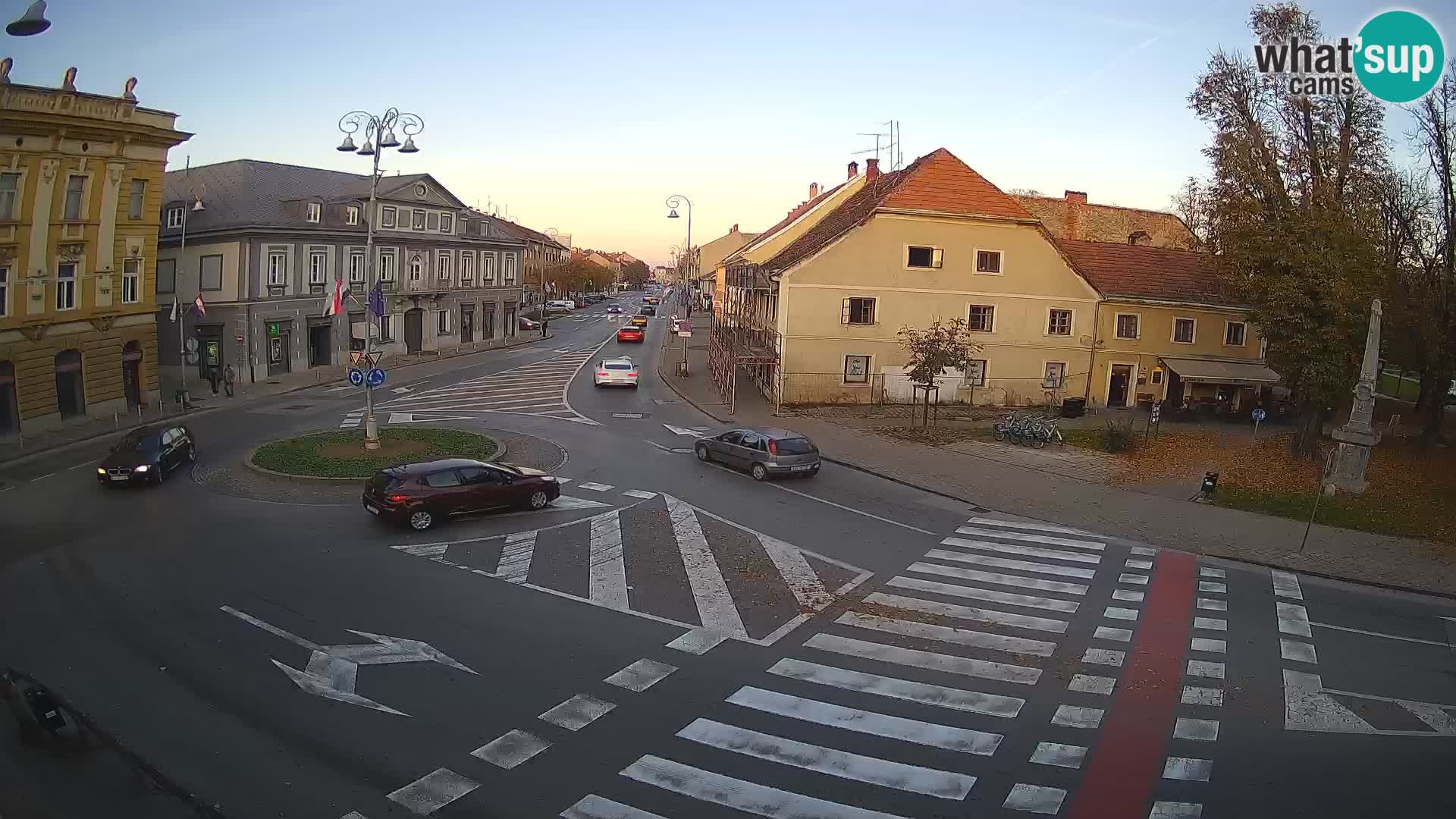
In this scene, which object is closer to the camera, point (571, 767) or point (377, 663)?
point (571, 767)

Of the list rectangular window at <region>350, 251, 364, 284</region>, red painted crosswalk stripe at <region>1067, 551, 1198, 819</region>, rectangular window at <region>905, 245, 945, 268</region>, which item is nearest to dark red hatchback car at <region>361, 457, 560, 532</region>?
red painted crosswalk stripe at <region>1067, 551, 1198, 819</region>

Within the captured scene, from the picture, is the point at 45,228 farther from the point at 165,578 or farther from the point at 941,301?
the point at 941,301

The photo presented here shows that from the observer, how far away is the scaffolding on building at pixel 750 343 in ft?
125

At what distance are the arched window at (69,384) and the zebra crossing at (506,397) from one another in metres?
10.1

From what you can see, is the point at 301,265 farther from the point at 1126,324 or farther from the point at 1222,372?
the point at 1222,372

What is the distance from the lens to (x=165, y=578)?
48.0 ft

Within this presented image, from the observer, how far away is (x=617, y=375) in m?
41.8

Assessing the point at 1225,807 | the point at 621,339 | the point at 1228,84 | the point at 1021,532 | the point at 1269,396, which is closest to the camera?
the point at 1225,807

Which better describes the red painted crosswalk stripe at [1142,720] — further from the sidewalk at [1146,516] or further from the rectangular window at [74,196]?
the rectangular window at [74,196]

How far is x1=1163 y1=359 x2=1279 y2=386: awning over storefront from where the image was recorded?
3878cm

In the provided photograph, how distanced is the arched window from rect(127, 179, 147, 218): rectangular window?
583 centimetres

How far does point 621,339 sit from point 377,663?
54.6m

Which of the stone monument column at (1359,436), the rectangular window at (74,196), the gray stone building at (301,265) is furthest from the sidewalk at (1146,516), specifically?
the rectangular window at (74,196)

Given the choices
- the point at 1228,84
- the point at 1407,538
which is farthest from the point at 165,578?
the point at 1228,84
